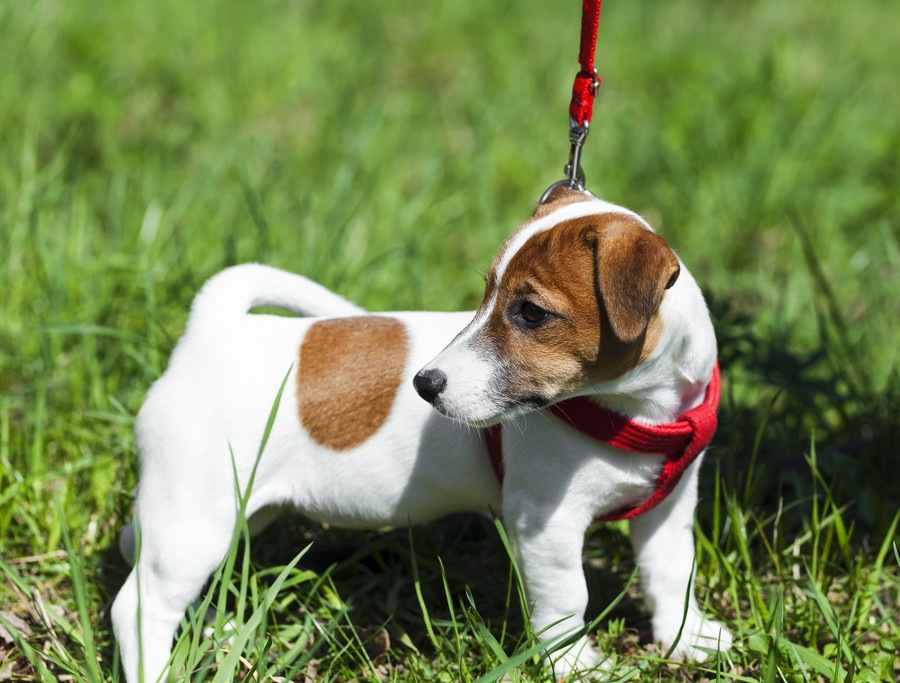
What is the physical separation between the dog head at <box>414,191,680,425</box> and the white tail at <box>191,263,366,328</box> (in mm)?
726

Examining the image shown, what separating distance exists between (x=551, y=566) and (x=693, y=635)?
54 cm

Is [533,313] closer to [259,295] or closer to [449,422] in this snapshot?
[449,422]

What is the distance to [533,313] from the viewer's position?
2.38 metres

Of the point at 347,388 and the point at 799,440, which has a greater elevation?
the point at 347,388

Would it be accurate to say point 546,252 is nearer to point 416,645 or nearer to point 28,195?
point 416,645

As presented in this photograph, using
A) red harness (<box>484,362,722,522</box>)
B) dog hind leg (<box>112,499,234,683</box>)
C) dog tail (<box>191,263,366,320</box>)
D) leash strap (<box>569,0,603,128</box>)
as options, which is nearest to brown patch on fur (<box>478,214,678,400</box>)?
red harness (<box>484,362,722,522</box>)

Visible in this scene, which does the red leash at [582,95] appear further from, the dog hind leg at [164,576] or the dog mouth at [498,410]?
the dog hind leg at [164,576]

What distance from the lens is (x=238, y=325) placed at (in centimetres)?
281

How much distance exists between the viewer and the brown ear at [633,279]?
2242 millimetres

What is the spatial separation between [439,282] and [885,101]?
351 cm

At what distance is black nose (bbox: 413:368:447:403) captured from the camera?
2.34 meters

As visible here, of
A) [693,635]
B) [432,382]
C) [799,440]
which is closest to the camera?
[432,382]

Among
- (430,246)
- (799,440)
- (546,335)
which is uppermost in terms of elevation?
(546,335)

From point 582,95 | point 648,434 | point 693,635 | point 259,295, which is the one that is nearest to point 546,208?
point 582,95
